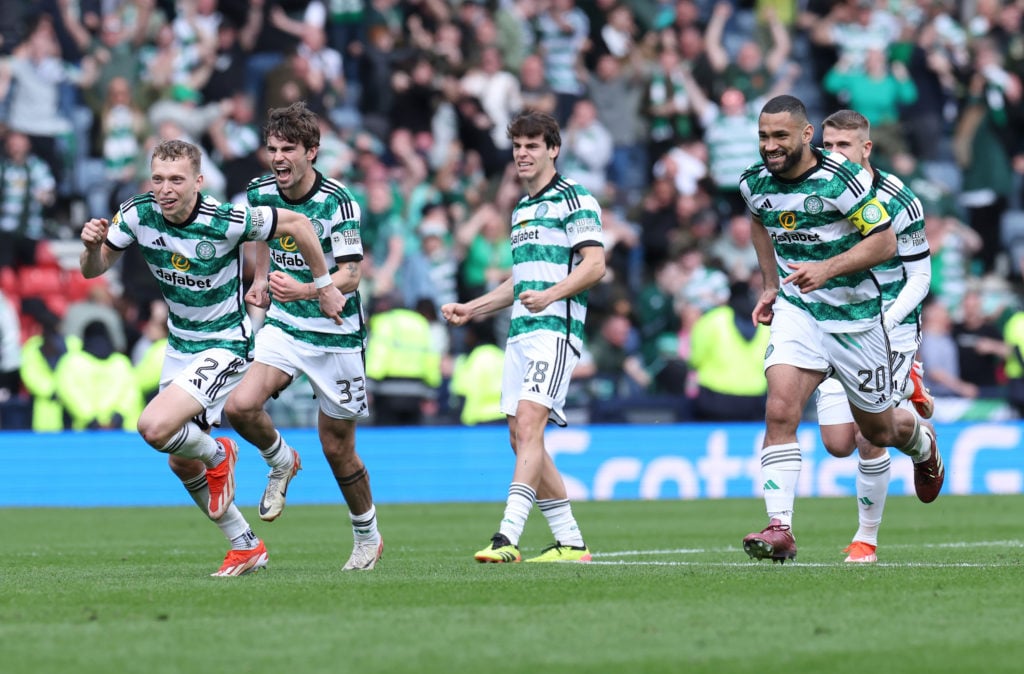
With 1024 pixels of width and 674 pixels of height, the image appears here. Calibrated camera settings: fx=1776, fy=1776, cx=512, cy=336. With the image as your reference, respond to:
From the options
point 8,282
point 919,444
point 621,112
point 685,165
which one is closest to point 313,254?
point 919,444

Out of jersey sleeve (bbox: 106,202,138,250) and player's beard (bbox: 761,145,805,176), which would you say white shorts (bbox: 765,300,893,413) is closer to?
player's beard (bbox: 761,145,805,176)

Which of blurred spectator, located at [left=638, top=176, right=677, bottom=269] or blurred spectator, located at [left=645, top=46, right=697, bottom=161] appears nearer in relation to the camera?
blurred spectator, located at [left=638, top=176, right=677, bottom=269]

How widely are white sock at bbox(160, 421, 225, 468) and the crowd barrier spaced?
9026 millimetres

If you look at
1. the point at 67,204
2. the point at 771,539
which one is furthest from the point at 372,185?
the point at 771,539

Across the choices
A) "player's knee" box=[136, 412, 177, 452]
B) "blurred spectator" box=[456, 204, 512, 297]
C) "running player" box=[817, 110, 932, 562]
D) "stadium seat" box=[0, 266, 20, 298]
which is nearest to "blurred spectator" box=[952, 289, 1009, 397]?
"blurred spectator" box=[456, 204, 512, 297]

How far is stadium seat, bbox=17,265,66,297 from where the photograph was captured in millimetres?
19922

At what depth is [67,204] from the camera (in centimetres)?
2106

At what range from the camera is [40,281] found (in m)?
20.0

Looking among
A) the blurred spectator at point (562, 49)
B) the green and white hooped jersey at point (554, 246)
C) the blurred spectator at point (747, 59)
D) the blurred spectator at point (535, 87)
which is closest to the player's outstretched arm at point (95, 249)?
the green and white hooped jersey at point (554, 246)

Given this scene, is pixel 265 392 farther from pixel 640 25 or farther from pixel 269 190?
pixel 640 25

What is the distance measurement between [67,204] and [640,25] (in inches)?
338

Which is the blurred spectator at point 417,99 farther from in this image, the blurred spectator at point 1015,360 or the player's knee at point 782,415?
the player's knee at point 782,415

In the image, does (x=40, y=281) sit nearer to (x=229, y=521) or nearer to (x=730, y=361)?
(x=730, y=361)

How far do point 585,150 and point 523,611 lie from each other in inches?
620
